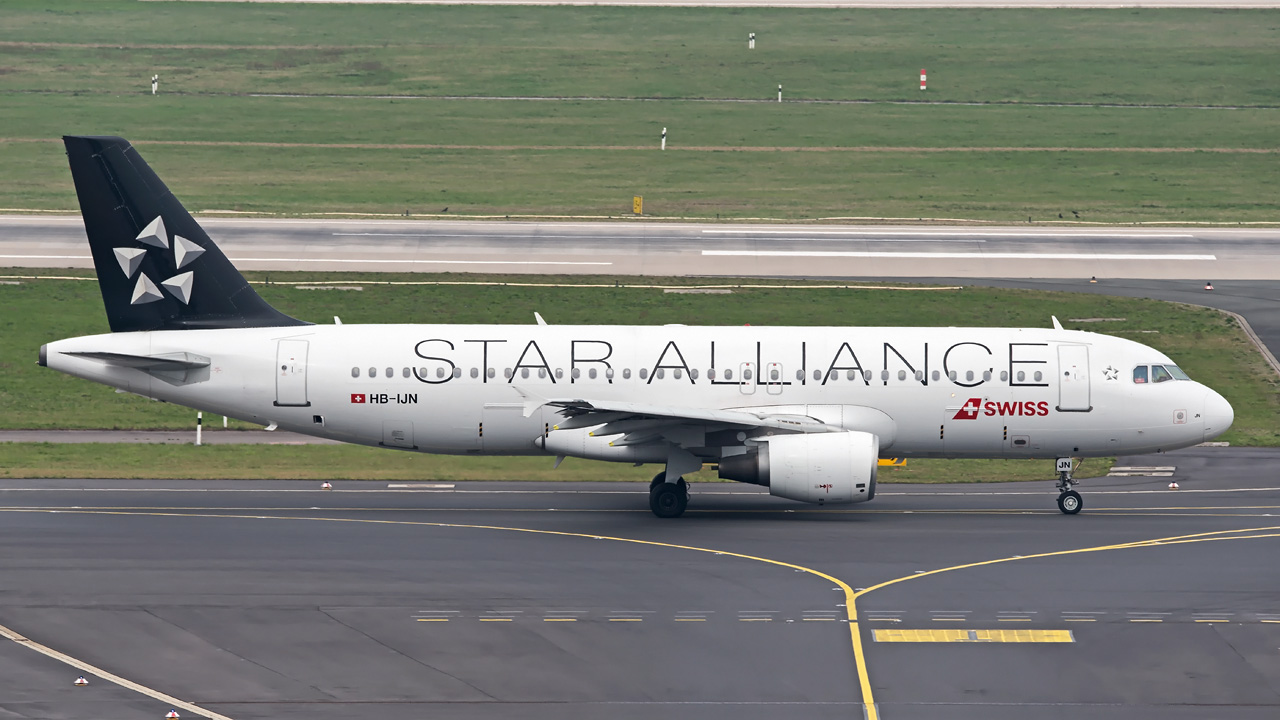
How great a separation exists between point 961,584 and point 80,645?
1802 cm

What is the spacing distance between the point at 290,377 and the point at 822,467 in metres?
13.7

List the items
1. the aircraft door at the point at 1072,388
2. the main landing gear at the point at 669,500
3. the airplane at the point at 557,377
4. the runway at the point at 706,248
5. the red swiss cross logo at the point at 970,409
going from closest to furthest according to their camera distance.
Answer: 1. the airplane at the point at 557,377
2. the main landing gear at the point at 669,500
3. the red swiss cross logo at the point at 970,409
4. the aircraft door at the point at 1072,388
5. the runway at the point at 706,248

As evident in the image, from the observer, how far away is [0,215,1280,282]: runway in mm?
65938

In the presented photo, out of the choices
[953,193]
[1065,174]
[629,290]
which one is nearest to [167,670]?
[629,290]

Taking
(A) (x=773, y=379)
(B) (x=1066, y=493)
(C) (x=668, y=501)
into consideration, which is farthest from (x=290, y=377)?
(B) (x=1066, y=493)

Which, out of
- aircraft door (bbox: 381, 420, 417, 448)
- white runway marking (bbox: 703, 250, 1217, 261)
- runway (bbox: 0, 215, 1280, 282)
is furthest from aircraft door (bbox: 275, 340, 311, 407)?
white runway marking (bbox: 703, 250, 1217, 261)

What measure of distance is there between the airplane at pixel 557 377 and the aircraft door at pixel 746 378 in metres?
0.04

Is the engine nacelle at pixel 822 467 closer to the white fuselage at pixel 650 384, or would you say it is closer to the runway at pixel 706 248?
the white fuselage at pixel 650 384

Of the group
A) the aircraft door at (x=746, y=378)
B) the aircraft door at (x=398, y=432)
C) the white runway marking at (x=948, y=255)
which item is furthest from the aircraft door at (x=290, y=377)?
the white runway marking at (x=948, y=255)

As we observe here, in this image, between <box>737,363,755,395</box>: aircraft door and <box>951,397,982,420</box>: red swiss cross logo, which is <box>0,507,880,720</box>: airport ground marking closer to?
<box>737,363,755,395</box>: aircraft door

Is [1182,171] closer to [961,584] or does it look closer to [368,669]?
[961,584]

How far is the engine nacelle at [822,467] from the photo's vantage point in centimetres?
3631

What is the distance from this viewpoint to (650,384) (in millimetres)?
38625

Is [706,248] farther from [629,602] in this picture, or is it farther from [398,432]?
[629,602]
